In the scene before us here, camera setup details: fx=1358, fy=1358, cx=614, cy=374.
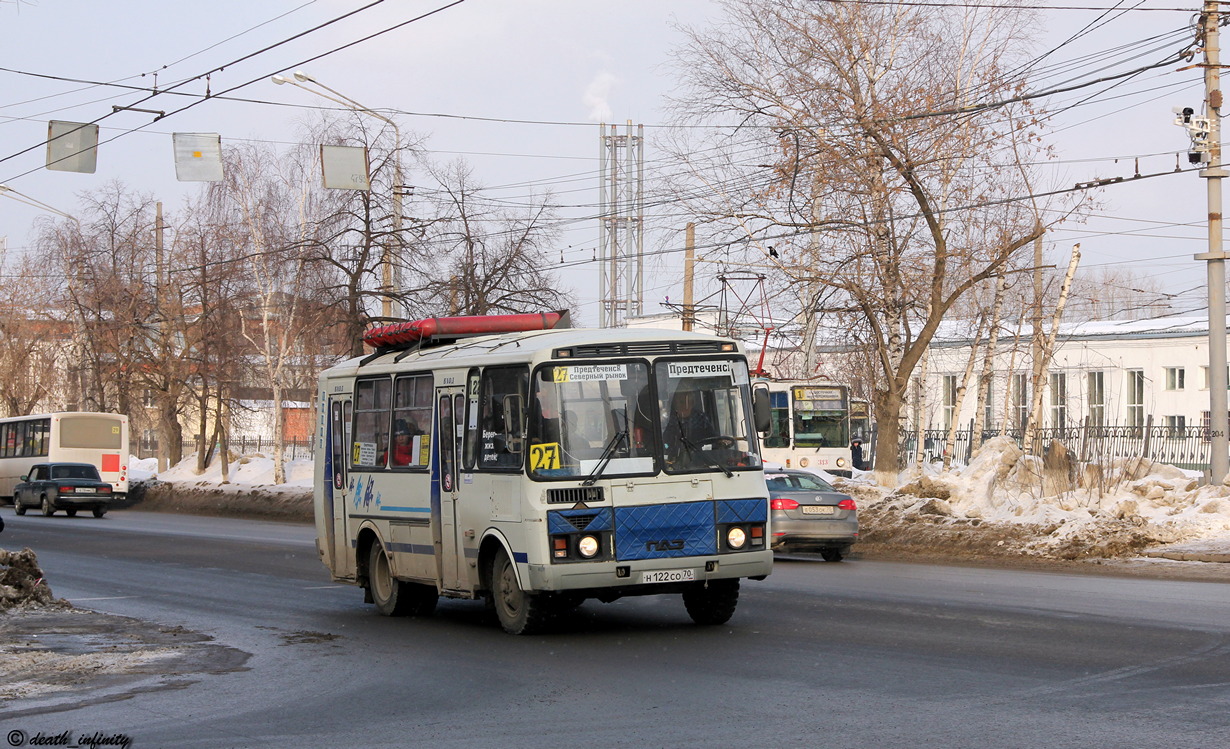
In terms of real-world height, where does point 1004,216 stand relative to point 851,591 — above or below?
above

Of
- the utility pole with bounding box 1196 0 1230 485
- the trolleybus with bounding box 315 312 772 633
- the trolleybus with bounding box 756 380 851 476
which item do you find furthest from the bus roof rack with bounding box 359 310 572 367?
the trolleybus with bounding box 756 380 851 476

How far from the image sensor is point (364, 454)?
49.3ft

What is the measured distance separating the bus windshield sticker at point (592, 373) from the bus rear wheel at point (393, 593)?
3.48 metres

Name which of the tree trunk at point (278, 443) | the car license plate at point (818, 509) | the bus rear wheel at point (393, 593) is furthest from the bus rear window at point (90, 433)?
the bus rear wheel at point (393, 593)

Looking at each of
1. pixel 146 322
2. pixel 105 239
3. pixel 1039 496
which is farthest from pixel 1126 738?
pixel 105 239

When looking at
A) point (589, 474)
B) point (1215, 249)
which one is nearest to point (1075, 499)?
point (1215, 249)

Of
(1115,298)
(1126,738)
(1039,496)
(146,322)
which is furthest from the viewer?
(1115,298)

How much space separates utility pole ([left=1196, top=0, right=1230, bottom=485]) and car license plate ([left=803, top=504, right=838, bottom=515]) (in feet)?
23.2

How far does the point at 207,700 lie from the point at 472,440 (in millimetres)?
4062

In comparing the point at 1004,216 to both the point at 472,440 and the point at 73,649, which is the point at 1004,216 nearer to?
the point at 472,440

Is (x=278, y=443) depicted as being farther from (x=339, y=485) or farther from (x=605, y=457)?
(x=605, y=457)

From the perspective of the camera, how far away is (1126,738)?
7387 mm

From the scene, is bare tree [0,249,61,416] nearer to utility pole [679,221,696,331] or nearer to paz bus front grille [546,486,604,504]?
utility pole [679,221,696,331]

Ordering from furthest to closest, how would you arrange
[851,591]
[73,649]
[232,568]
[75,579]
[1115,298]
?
[1115,298] < [232,568] < [75,579] < [851,591] < [73,649]
